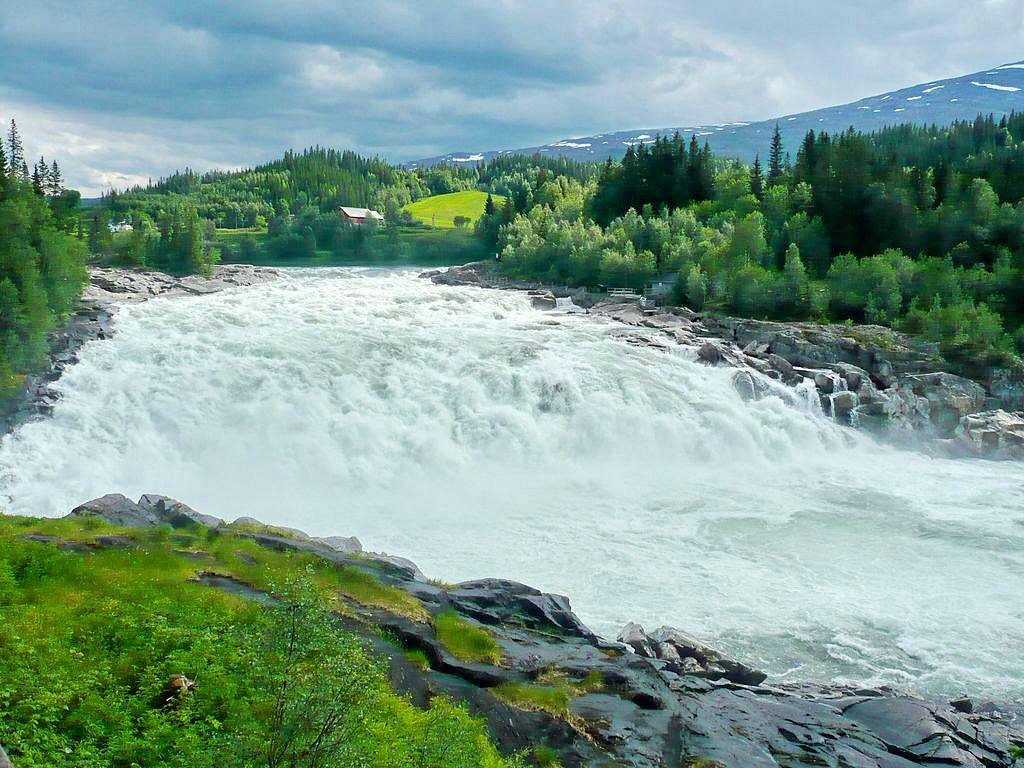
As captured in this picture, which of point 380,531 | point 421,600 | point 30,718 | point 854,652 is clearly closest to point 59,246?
point 380,531

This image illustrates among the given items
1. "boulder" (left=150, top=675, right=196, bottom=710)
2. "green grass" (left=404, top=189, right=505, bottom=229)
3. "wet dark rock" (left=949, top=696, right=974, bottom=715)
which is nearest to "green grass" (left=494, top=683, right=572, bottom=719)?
"boulder" (left=150, top=675, right=196, bottom=710)

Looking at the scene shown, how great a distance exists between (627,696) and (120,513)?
11.9m

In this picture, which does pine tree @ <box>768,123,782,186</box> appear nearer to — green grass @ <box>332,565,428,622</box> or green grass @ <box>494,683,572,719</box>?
green grass @ <box>332,565,428,622</box>

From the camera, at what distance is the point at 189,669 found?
1041 cm

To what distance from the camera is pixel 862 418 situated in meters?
36.6

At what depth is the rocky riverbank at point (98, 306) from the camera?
29312 millimetres

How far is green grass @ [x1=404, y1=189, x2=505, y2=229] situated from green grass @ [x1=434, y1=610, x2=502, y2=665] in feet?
362

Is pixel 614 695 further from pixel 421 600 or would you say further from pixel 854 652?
pixel 854 652

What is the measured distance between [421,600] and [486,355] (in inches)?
861

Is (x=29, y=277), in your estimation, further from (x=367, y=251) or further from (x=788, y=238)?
(x=367, y=251)

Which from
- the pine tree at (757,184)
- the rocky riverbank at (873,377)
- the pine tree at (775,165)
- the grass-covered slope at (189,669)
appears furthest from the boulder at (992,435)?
the pine tree at (775,165)

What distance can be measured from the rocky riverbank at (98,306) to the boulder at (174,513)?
13.4m

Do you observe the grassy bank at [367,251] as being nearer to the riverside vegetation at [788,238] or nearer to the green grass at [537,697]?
the riverside vegetation at [788,238]

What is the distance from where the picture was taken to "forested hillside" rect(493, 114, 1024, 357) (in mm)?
46344
